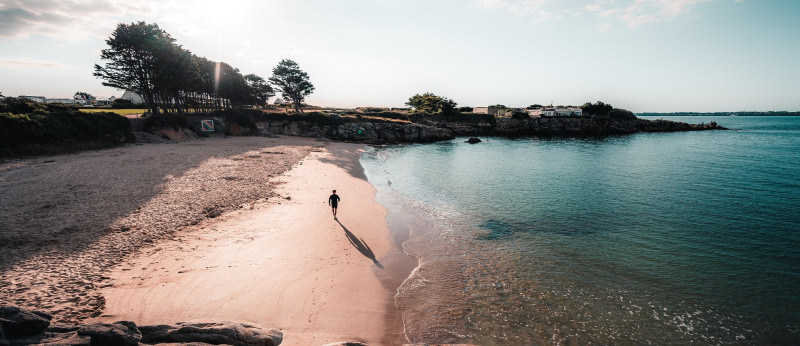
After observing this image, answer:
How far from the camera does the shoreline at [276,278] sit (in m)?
10.5

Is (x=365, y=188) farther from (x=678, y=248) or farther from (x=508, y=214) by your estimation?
(x=678, y=248)

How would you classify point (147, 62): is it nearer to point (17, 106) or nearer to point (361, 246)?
point (17, 106)

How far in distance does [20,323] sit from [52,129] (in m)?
44.8

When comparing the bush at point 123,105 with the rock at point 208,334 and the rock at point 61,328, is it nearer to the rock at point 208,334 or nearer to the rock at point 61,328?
the rock at point 61,328

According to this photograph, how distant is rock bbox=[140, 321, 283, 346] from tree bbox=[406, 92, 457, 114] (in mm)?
117695

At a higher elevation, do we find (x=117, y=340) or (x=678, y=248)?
(x=117, y=340)

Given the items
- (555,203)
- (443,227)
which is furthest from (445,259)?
(555,203)

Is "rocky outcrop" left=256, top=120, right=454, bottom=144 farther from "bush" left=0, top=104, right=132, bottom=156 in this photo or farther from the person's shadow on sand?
the person's shadow on sand

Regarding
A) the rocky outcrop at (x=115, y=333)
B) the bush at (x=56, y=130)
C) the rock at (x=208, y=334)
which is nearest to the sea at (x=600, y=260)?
the rock at (x=208, y=334)

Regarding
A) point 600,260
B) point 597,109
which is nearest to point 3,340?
point 600,260

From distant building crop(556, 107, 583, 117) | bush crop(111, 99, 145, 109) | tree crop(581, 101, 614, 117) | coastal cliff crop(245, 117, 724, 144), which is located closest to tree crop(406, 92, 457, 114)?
coastal cliff crop(245, 117, 724, 144)

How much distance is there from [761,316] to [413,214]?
18513 millimetres

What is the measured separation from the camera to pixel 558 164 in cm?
4856

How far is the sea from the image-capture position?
1181cm
